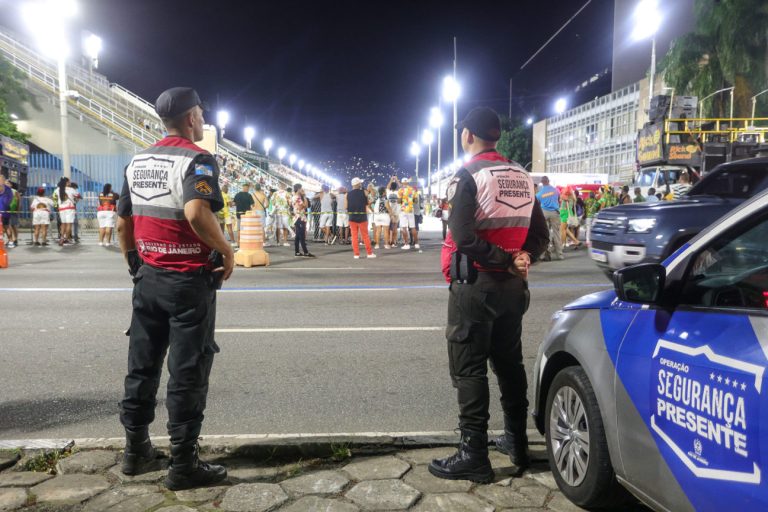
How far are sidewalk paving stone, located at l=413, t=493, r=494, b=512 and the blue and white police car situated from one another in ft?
1.34

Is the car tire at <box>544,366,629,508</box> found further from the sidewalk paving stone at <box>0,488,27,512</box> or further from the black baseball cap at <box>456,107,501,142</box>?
the sidewalk paving stone at <box>0,488,27,512</box>

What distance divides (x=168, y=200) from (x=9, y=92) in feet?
108

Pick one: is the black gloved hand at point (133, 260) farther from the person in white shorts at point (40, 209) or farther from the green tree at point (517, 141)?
the green tree at point (517, 141)

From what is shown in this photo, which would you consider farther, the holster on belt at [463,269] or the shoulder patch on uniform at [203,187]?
the holster on belt at [463,269]

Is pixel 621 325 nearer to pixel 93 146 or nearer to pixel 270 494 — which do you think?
pixel 270 494

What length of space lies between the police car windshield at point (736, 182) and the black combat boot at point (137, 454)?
808 centimetres

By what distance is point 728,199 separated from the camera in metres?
7.98

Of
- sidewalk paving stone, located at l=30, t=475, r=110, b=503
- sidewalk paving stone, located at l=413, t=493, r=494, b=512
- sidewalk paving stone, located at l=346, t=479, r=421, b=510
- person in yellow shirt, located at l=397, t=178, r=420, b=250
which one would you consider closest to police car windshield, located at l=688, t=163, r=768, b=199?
sidewalk paving stone, located at l=413, t=493, r=494, b=512

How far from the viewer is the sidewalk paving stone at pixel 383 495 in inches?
115

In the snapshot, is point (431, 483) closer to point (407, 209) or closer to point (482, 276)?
point (482, 276)

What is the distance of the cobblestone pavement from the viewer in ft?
9.56

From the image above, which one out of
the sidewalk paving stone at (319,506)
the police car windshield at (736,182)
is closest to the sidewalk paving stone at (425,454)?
the sidewalk paving stone at (319,506)

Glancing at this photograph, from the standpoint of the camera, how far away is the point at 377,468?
10.9 feet

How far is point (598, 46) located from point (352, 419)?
321 ft
